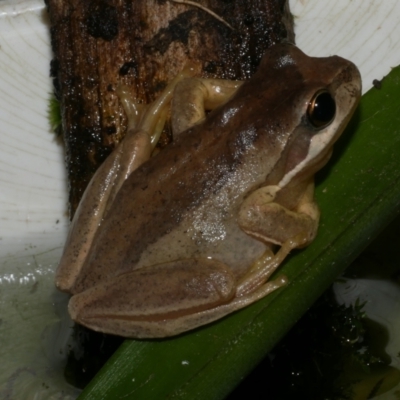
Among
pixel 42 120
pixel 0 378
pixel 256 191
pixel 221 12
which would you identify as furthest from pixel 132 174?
pixel 0 378

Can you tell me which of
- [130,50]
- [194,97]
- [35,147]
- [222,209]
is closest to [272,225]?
[222,209]

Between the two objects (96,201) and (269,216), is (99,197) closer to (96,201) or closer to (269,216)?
(96,201)

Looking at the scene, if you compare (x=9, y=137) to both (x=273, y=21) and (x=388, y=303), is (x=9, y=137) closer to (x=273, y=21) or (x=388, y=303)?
(x=273, y=21)

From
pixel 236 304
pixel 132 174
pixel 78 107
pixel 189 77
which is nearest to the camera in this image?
pixel 236 304

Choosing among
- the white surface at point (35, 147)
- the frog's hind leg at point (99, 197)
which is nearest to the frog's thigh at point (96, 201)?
the frog's hind leg at point (99, 197)

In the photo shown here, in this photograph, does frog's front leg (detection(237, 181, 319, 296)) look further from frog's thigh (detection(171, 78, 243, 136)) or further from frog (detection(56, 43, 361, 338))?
frog's thigh (detection(171, 78, 243, 136))

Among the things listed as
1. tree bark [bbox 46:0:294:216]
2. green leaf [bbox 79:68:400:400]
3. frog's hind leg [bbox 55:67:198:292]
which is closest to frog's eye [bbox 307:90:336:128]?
green leaf [bbox 79:68:400:400]
